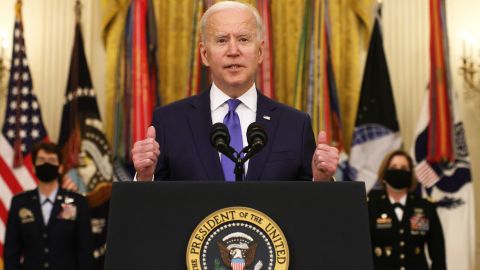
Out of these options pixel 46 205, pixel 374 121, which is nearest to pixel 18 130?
pixel 46 205

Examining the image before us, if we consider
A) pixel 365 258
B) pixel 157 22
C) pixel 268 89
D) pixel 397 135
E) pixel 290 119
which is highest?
pixel 157 22

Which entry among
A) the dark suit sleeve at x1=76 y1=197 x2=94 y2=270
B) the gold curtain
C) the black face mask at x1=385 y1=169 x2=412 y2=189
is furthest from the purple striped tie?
the gold curtain

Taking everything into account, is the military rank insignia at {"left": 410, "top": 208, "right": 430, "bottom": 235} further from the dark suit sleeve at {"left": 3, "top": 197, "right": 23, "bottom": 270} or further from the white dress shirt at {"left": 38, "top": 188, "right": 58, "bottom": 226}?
the dark suit sleeve at {"left": 3, "top": 197, "right": 23, "bottom": 270}

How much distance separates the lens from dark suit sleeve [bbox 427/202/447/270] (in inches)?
285

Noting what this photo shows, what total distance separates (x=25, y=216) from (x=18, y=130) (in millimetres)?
1811

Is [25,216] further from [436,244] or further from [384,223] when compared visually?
[436,244]

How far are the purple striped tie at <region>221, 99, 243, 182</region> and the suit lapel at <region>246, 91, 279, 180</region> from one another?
8cm

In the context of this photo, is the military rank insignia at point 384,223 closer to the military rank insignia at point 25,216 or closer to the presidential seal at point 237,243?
the military rank insignia at point 25,216

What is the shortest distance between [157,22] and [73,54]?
3.18 feet

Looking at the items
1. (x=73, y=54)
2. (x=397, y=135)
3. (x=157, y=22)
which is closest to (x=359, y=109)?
(x=397, y=135)

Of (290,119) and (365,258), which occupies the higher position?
(290,119)

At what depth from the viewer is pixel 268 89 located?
923 cm

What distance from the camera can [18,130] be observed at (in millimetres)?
8758

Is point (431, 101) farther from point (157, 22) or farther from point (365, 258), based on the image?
point (365, 258)
